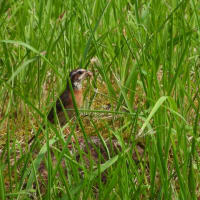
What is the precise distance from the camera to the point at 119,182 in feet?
8.89

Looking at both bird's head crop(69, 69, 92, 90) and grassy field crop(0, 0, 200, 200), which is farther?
bird's head crop(69, 69, 92, 90)

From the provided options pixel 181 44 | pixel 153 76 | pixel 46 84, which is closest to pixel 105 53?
pixel 46 84

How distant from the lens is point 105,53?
4.68 meters

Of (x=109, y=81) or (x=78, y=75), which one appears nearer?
(x=109, y=81)

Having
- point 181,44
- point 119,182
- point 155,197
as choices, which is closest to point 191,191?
point 155,197

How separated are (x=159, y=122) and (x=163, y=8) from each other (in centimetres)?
179

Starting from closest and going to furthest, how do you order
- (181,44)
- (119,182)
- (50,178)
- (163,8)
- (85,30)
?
1. (50,178)
2. (119,182)
3. (181,44)
4. (163,8)
5. (85,30)

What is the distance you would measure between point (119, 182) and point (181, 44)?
1489 millimetres

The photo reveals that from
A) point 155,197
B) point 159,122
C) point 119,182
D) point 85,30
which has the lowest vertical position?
point 155,197

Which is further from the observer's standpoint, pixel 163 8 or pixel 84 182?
pixel 163 8

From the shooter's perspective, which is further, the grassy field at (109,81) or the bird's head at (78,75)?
the bird's head at (78,75)

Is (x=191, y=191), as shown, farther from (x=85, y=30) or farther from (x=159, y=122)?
(x=85, y=30)

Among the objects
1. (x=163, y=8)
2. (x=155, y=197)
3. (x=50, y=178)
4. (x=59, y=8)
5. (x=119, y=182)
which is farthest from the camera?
(x=59, y=8)

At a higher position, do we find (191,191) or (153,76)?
(153,76)
